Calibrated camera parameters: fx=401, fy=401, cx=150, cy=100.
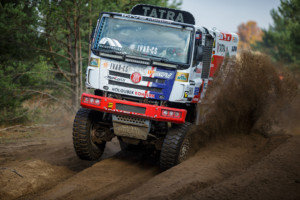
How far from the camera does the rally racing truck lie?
24.8 feet

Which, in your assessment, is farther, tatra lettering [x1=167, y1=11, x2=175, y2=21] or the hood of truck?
tatra lettering [x1=167, y1=11, x2=175, y2=21]

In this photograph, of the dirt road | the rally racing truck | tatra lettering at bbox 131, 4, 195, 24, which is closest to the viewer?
the dirt road

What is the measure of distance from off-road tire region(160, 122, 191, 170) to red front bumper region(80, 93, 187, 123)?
37 cm

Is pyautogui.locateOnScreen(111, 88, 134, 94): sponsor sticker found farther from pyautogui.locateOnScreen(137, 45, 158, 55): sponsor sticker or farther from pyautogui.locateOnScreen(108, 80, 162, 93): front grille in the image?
pyautogui.locateOnScreen(137, 45, 158, 55): sponsor sticker

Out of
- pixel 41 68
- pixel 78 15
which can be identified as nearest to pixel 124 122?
pixel 41 68

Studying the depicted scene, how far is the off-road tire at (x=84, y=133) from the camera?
314 inches

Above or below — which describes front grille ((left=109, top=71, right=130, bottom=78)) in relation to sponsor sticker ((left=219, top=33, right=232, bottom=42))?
below

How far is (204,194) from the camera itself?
212 inches

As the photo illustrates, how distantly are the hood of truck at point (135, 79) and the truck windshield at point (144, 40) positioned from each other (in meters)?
0.26

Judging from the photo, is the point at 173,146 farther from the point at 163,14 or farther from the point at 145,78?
the point at 163,14

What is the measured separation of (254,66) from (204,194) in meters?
5.49

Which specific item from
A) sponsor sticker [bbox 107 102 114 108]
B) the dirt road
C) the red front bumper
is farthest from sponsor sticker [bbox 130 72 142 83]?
the dirt road

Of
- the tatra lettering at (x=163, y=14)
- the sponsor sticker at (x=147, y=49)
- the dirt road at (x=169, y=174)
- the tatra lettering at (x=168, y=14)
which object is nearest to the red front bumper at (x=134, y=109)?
the dirt road at (x=169, y=174)

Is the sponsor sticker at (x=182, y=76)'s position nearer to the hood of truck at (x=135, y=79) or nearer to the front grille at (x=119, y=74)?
the hood of truck at (x=135, y=79)
